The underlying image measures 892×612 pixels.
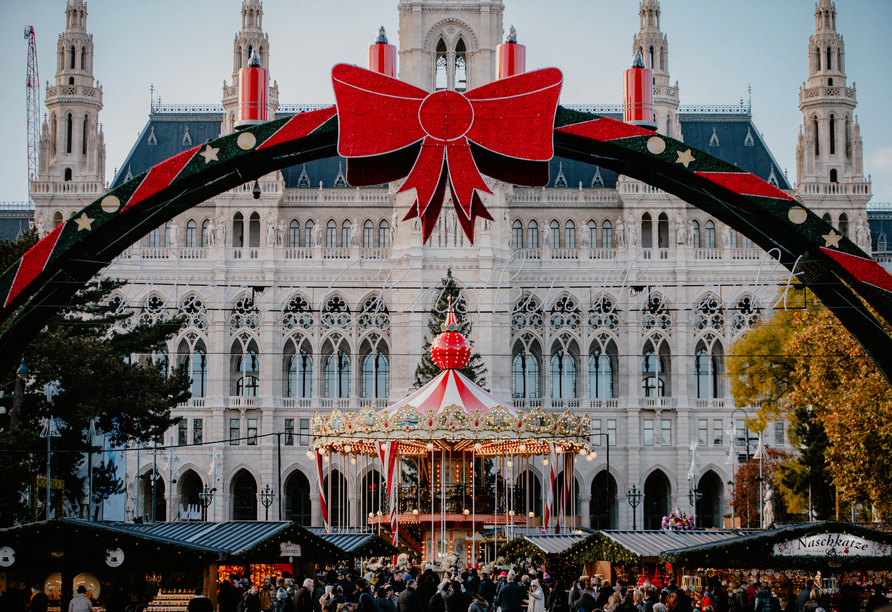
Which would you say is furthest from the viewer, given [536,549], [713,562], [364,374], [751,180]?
[364,374]

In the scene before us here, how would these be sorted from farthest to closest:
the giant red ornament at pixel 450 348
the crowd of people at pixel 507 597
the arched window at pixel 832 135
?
1. the arched window at pixel 832 135
2. the giant red ornament at pixel 450 348
3. the crowd of people at pixel 507 597

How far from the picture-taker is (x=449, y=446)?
3362 cm

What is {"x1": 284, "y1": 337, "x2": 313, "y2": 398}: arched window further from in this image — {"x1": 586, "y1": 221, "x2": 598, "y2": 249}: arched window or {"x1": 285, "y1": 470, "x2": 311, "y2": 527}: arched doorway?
{"x1": 586, "y1": 221, "x2": 598, "y2": 249}: arched window

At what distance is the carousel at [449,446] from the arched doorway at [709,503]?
29734mm

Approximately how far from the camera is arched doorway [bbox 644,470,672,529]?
64188mm

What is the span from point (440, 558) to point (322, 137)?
1608cm

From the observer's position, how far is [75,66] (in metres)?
64.1

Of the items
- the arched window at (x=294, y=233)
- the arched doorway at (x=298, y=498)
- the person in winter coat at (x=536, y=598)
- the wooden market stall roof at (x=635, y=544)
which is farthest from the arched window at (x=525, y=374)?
the person in winter coat at (x=536, y=598)

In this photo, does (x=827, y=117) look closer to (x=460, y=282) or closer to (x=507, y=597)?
(x=460, y=282)

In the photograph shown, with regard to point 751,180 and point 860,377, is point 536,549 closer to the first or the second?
point 860,377

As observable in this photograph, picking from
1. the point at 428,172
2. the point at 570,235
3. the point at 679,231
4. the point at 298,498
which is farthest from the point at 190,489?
the point at 428,172

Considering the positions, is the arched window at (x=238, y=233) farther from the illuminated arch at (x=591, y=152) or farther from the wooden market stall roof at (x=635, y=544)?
the illuminated arch at (x=591, y=152)

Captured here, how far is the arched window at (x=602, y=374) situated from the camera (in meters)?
64.2

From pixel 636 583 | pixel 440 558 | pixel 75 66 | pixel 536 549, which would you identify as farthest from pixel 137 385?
pixel 75 66
